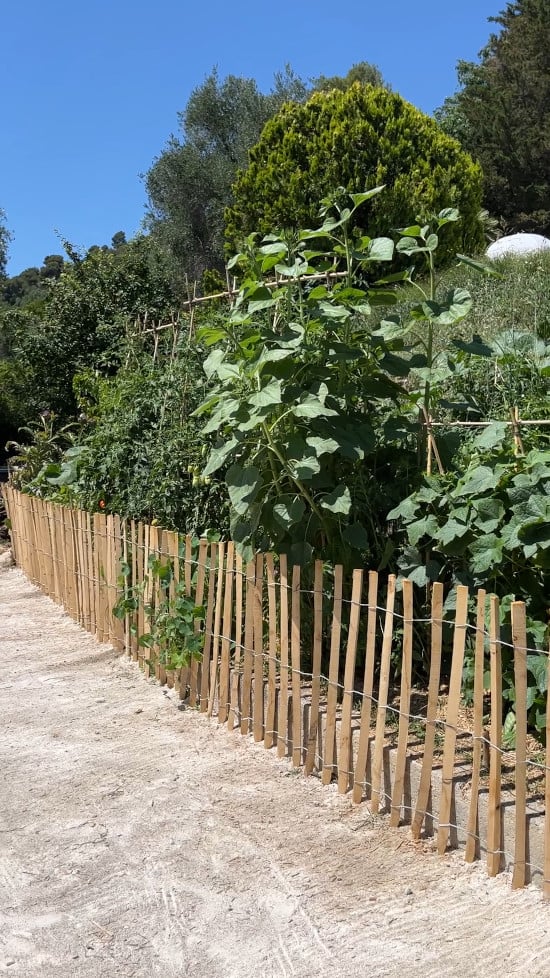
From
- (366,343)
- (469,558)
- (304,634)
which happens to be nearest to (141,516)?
(304,634)

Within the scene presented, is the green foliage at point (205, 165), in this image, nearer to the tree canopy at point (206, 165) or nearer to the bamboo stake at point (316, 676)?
the tree canopy at point (206, 165)

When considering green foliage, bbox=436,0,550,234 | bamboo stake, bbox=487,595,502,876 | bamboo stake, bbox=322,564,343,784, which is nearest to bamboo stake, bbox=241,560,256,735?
bamboo stake, bbox=322,564,343,784

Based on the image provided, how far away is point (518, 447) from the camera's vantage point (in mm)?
3889

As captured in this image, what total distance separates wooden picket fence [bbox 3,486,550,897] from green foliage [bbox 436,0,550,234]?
21.4 meters

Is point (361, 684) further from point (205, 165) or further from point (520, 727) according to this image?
point (205, 165)

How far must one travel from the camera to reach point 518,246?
11.2 meters

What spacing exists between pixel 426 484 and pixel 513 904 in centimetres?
187

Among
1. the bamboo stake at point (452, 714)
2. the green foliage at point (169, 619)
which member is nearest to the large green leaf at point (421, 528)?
the bamboo stake at point (452, 714)

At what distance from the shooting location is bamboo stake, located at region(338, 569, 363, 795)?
11.8 feet

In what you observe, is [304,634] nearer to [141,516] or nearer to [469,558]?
[469,558]

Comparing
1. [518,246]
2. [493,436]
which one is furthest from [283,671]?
[518,246]

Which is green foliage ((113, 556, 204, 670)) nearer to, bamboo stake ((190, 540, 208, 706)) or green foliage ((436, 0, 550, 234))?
Answer: bamboo stake ((190, 540, 208, 706))

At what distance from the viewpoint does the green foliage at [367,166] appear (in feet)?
36.9

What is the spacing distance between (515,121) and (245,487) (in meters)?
25.2
